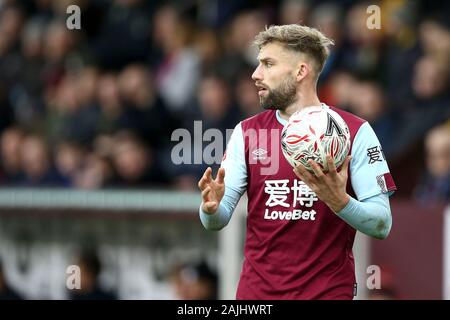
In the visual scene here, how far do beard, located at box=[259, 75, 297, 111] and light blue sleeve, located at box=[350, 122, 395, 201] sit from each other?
404 mm

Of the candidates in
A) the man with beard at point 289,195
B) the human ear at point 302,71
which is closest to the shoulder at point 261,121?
the man with beard at point 289,195

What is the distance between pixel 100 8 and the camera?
14.1 metres

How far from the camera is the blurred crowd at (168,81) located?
10164mm

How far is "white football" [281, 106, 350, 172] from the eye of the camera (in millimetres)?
5449

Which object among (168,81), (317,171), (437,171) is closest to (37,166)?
(168,81)

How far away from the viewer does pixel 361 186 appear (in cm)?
570

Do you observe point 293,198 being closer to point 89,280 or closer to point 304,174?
point 304,174

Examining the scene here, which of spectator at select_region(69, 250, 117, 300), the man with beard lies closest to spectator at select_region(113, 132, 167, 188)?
spectator at select_region(69, 250, 117, 300)

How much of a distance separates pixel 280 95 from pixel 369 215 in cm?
78

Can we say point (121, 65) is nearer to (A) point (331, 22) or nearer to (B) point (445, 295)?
(A) point (331, 22)

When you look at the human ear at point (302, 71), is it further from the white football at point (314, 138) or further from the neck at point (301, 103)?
the white football at point (314, 138)

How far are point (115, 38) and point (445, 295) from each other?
593 cm

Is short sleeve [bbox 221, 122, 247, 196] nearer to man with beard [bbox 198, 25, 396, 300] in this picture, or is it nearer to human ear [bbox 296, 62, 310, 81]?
man with beard [bbox 198, 25, 396, 300]

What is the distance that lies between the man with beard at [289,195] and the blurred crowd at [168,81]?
3310 mm
